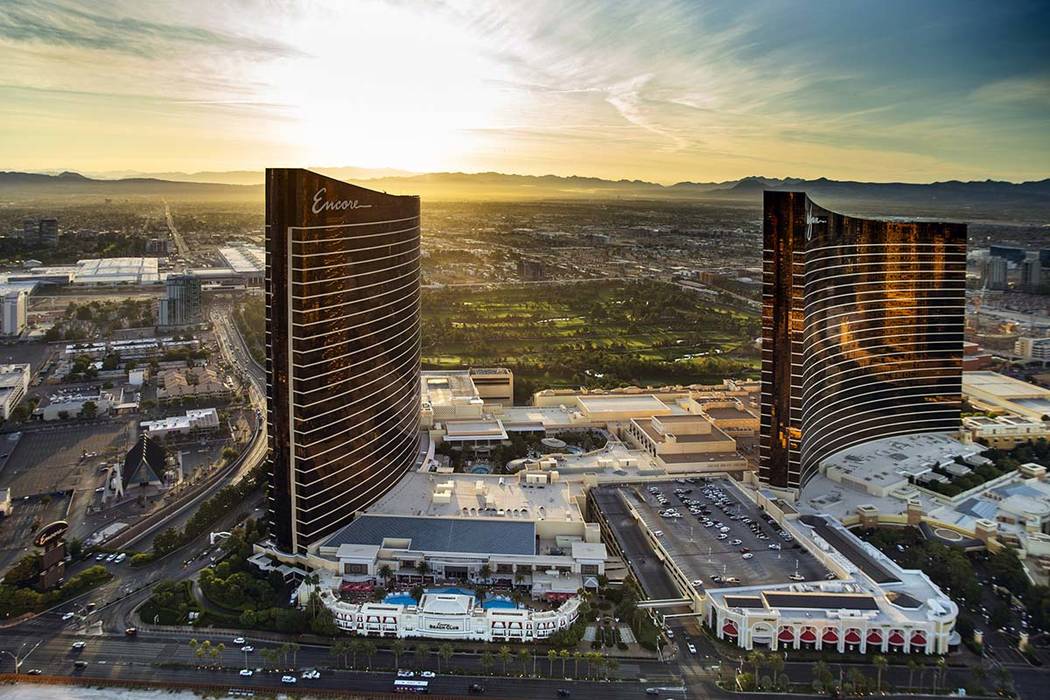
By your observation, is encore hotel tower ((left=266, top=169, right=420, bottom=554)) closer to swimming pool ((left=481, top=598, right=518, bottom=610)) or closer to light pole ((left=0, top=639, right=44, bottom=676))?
swimming pool ((left=481, top=598, right=518, bottom=610))

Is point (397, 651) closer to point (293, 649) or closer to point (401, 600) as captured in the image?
point (401, 600)

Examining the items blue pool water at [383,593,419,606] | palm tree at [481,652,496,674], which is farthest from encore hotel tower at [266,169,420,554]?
palm tree at [481,652,496,674]

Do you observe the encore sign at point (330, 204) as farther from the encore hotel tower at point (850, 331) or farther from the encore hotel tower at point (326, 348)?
the encore hotel tower at point (850, 331)

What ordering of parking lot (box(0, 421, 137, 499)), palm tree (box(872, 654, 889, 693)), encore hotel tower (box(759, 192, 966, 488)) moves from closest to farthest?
palm tree (box(872, 654, 889, 693)) → encore hotel tower (box(759, 192, 966, 488)) → parking lot (box(0, 421, 137, 499))

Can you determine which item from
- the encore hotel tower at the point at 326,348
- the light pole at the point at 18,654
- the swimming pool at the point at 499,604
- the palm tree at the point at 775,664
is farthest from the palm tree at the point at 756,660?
the light pole at the point at 18,654

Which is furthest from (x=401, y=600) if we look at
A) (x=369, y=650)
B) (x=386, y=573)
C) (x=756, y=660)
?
(x=756, y=660)

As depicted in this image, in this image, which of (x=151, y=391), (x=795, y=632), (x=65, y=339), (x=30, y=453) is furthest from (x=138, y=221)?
(x=795, y=632)
